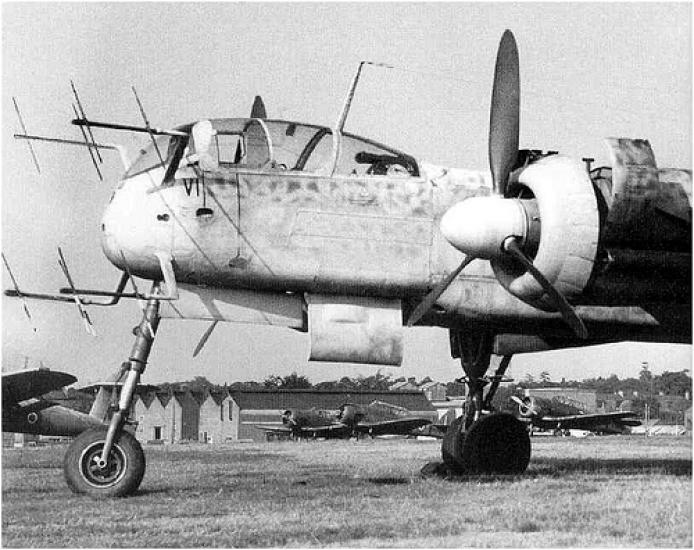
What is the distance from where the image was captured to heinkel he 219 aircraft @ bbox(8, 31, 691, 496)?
367 inches

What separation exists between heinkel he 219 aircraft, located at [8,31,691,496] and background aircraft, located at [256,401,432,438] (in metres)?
38.4

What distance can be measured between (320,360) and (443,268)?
1811mm

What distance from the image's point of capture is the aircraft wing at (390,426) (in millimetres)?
50281

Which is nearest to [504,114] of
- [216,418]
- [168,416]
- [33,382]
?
[33,382]

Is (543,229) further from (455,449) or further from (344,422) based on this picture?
(344,422)

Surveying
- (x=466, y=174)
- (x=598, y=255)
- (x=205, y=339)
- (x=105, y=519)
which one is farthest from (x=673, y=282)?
(x=105, y=519)

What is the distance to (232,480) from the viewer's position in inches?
489

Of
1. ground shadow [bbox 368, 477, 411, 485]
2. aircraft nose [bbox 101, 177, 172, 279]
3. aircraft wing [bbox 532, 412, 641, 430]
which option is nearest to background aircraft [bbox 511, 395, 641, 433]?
aircraft wing [bbox 532, 412, 641, 430]

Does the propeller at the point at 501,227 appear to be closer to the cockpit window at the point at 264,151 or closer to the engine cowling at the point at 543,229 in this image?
the engine cowling at the point at 543,229

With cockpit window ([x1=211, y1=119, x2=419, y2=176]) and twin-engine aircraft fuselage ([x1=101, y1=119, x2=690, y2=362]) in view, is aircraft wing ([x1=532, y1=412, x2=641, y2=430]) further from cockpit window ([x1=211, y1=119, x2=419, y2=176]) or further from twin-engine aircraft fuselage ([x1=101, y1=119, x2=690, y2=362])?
cockpit window ([x1=211, y1=119, x2=419, y2=176])

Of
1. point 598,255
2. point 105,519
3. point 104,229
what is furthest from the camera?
point 104,229

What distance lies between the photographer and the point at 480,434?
42.0 ft

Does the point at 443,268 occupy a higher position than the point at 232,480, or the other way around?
the point at 443,268

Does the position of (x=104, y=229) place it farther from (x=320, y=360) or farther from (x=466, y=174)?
(x=466, y=174)
